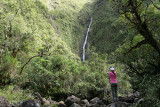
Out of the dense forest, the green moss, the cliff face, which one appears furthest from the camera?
the cliff face

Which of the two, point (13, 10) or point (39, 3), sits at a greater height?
point (39, 3)

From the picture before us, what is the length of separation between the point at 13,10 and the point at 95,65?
32.4 m

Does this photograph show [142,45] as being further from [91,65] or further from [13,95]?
[91,65]

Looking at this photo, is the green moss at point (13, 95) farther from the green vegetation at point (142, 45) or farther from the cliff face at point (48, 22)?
the green vegetation at point (142, 45)

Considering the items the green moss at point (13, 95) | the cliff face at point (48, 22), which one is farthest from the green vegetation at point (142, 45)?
the cliff face at point (48, 22)

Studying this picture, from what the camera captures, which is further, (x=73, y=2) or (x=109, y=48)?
(x=73, y=2)

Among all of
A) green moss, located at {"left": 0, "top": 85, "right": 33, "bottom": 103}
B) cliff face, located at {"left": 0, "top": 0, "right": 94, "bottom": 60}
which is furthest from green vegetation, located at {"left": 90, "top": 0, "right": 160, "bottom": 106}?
cliff face, located at {"left": 0, "top": 0, "right": 94, "bottom": 60}

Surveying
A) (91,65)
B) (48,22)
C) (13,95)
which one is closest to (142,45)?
(13,95)

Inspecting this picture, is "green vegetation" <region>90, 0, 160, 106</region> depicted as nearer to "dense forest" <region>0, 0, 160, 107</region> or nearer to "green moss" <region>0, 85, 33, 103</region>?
"dense forest" <region>0, 0, 160, 107</region>

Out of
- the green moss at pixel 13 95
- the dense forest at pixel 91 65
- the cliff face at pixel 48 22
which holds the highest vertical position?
the cliff face at pixel 48 22

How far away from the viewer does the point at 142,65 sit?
779 cm

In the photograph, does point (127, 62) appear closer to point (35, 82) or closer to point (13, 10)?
point (35, 82)

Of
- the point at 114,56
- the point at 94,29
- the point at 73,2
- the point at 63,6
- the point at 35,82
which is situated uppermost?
the point at 73,2

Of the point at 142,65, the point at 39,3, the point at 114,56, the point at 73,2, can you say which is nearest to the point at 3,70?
the point at 114,56
